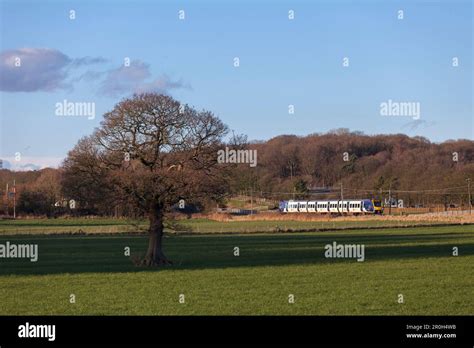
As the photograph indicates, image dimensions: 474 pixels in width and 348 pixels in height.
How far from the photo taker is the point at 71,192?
114 ft

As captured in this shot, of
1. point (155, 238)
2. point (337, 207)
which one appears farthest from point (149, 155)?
point (337, 207)

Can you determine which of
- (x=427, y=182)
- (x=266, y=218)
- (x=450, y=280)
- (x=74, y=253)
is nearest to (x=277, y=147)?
(x=427, y=182)

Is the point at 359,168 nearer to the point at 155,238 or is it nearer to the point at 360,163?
the point at 360,163

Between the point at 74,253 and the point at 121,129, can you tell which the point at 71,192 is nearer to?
the point at 121,129

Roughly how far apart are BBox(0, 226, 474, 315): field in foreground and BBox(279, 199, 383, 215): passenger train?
8186 centimetres

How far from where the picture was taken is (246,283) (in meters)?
25.5

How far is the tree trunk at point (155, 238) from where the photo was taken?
33.9 metres

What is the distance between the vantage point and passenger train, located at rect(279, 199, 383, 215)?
124 metres

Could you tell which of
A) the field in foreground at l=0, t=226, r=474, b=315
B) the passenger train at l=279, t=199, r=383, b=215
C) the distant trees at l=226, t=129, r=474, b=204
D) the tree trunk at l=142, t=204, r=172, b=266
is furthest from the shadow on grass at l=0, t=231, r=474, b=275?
the distant trees at l=226, t=129, r=474, b=204

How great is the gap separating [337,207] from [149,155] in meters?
96.2

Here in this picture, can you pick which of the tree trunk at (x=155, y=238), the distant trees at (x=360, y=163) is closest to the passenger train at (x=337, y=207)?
the distant trees at (x=360, y=163)

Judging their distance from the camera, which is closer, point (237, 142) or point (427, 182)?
point (237, 142)
